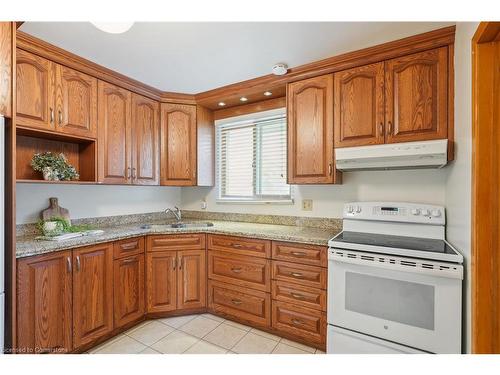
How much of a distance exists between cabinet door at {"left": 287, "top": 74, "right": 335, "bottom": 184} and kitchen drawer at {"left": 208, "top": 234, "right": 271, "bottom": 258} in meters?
0.65

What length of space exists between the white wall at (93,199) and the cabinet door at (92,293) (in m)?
0.67

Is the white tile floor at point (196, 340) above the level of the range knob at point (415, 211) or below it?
below

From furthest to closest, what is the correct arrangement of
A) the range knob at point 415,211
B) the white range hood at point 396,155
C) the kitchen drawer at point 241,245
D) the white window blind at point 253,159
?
the white window blind at point 253,159, the kitchen drawer at point 241,245, the range knob at point 415,211, the white range hood at point 396,155

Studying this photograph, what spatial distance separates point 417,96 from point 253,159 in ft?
5.45

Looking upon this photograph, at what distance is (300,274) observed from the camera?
6.33 feet

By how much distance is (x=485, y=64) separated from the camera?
111cm

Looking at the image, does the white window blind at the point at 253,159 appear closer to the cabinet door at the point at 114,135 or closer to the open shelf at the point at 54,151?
the cabinet door at the point at 114,135

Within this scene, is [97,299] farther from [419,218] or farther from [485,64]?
[485,64]

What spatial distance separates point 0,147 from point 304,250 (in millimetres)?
2006

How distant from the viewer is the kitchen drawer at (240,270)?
2.10 m

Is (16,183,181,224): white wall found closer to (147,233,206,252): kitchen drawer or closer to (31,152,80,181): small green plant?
(31,152,80,181): small green plant

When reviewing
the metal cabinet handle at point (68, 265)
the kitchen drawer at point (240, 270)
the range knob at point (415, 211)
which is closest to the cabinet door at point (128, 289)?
the metal cabinet handle at point (68, 265)

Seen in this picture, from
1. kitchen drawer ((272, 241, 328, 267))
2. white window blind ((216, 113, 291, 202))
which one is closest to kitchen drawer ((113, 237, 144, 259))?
white window blind ((216, 113, 291, 202))

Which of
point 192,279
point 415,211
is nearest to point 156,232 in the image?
point 192,279
